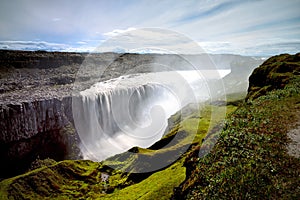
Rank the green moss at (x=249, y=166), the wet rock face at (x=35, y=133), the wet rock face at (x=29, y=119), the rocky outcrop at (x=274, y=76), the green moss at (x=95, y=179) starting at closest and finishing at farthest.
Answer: the green moss at (x=249, y=166) < the green moss at (x=95, y=179) < the rocky outcrop at (x=274, y=76) < the wet rock face at (x=29, y=119) < the wet rock face at (x=35, y=133)

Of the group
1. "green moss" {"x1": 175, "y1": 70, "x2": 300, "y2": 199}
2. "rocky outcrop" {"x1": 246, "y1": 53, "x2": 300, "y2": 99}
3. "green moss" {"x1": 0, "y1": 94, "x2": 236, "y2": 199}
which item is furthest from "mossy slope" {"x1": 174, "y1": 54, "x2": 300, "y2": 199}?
"rocky outcrop" {"x1": 246, "y1": 53, "x2": 300, "y2": 99}

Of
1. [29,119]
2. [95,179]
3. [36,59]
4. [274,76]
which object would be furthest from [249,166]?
[36,59]

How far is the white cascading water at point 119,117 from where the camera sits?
3097cm

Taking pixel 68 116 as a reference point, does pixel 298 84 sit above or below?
above

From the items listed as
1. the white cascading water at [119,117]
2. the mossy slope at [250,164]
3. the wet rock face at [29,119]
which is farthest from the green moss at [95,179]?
the white cascading water at [119,117]

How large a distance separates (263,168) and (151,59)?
97014mm

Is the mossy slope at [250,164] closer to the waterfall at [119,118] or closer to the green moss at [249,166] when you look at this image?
the green moss at [249,166]

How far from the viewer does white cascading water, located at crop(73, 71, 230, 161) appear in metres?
31.0

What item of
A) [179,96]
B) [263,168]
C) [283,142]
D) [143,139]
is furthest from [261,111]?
[179,96]

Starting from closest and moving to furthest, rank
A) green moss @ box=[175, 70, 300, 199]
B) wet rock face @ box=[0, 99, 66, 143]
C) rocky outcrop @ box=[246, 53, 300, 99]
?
green moss @ box=[175, 70, 300, 199] < rocky outcrop @ box=[246, 53, 300, 99] < wet rock face @ box=[0, 99, 66, 143]

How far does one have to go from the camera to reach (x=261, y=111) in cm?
1055

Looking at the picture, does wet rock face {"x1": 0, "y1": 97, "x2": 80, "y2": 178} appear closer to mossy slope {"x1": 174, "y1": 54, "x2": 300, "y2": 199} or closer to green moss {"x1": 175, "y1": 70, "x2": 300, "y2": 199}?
mossy slope {"x1": 174, "y1": 54, "x2": 300, "y2": 199}

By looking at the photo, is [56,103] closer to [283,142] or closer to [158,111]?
[158,111]

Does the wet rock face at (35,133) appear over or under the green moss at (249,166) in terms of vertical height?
under
